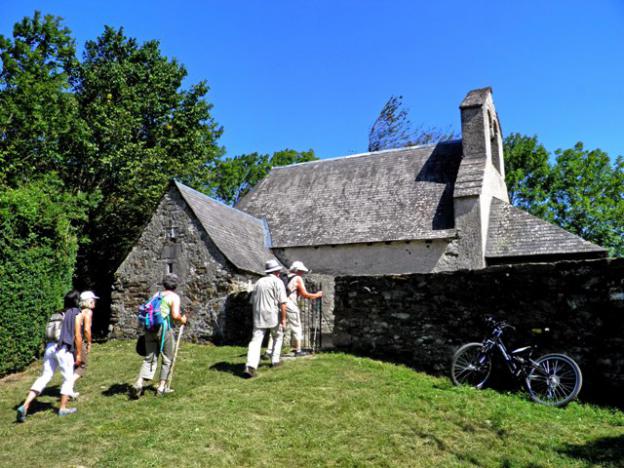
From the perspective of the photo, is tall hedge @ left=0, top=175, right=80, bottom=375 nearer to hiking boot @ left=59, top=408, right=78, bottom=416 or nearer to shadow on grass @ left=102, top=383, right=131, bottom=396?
shadow on grass @ left=102, top=383, right=131, bottom=396

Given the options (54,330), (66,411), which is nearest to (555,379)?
(66,411)

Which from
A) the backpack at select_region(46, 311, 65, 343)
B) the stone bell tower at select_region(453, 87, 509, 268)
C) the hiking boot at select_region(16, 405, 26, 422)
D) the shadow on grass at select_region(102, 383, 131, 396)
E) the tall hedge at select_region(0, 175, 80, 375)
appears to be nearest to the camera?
the hiking boot at select_region(16, 405, 26, 422)

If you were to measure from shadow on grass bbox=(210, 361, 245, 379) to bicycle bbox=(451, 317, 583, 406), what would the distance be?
3.82m

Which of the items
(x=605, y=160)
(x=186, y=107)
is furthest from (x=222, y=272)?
(x=605, y=160)

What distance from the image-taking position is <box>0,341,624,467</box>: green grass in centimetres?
574

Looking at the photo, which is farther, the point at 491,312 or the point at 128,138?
the point at 128,138

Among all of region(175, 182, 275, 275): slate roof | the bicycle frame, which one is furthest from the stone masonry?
the bicycle frame

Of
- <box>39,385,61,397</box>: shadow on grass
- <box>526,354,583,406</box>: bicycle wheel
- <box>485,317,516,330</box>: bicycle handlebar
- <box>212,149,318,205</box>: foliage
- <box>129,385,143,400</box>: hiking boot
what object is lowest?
<box>39,385,61,397</box>: shadow on grass

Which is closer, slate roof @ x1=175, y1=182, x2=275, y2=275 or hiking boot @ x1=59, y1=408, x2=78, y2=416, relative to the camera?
hiking boot @ x1=59, y1=408, x2=78, y2=416

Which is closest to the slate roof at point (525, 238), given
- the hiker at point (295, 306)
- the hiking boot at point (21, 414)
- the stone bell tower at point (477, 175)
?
the stone bell tower at point (477, 175)

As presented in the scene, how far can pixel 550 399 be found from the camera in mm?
7645

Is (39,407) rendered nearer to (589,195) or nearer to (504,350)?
(504,350)

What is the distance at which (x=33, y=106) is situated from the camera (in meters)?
17.1

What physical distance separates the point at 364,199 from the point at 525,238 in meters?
6.10
